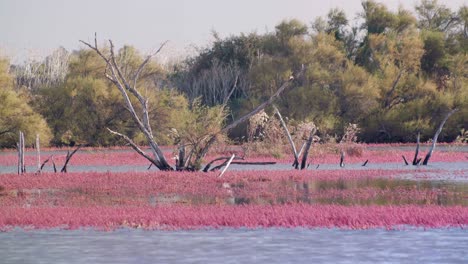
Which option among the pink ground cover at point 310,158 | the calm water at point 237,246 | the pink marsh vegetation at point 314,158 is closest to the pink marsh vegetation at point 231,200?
the calm water at point 237,246

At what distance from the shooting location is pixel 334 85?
63.6 m

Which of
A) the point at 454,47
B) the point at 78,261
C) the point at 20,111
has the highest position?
the point at 454,47

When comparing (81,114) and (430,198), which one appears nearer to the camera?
(430,198)

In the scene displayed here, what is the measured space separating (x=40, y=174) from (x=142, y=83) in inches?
1298

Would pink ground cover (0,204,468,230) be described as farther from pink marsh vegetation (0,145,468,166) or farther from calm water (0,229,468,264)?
pink marsh vegetation (0,145,468,166)

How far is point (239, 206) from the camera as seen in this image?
22531 millimetres

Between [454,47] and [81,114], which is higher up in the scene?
[454,47]

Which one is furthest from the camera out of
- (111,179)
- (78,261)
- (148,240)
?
(111,179)

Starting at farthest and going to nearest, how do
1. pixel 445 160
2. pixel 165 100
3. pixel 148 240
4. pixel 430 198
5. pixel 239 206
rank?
pixel 165 100
pixel 445 160
pixel 430 198
pixel 239 206
pixel 148 240

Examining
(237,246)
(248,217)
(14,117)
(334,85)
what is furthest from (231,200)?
(334,85)

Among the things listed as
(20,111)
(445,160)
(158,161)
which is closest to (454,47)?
(445,160)

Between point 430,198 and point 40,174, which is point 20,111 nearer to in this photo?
point 40,174

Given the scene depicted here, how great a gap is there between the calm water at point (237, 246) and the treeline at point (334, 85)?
125ft

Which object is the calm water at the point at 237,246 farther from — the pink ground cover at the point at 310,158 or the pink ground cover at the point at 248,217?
the pink ground cover at the point at 310,158
